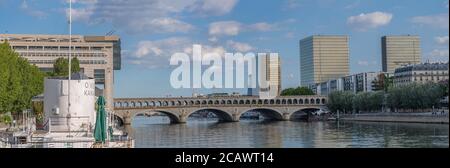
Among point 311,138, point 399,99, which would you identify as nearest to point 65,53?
point 399,99

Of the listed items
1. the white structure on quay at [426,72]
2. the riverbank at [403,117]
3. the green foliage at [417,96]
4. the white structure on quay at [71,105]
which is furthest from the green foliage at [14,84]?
the white structure on quay at [426,72]

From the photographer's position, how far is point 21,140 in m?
15.4

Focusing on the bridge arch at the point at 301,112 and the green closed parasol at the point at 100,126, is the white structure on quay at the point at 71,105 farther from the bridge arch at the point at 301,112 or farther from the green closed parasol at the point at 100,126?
the bridge arch at the point at 301,112

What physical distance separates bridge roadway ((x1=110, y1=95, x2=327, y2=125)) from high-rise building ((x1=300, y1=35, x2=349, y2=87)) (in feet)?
93.9

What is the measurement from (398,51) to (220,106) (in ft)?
163

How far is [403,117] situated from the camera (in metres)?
52.4

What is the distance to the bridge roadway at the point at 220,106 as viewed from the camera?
68.7m

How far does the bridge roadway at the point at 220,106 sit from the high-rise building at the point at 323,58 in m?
28.6

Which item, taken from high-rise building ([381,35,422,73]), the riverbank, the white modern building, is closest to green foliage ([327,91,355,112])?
the riverbank

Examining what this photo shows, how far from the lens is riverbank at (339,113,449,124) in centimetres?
4488

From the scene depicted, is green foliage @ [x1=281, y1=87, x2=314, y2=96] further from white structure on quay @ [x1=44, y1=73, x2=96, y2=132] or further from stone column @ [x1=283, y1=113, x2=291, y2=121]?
white structure on quay @ [x1=44, y1=73, x2=96, y2=132]
